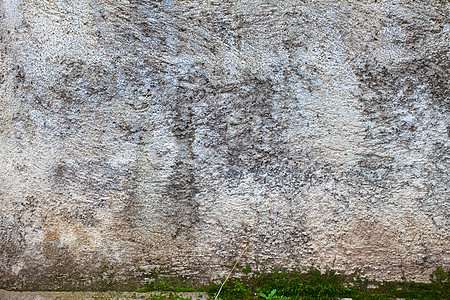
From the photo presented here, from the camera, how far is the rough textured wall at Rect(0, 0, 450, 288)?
1.79 metres

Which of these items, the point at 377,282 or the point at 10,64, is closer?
the point at 377,282

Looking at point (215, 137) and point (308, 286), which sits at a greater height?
point (215, 137)

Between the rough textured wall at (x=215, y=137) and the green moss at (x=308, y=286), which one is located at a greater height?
the rough textured wall at (x=215, y=137)

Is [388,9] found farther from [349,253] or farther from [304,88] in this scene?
[349,253]

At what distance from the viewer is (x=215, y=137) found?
1850mm

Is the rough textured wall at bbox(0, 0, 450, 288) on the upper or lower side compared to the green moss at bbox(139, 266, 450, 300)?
upper

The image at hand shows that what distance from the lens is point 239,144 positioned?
6.07 ft

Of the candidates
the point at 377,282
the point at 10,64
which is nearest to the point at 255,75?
the point at 377,282

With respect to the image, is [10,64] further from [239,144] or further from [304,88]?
[304,88]

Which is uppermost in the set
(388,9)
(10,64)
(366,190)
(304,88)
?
(388,9)

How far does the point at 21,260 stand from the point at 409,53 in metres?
3.02

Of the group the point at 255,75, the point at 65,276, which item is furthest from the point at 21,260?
the point at 255,75

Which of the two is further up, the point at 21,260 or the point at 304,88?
the point at 304,88

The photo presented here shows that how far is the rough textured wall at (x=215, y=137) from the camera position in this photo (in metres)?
1.79
